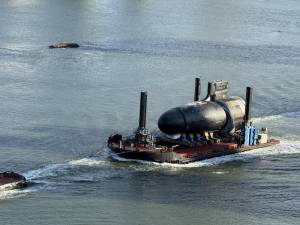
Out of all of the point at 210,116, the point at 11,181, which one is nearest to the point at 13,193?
the point at 11,181

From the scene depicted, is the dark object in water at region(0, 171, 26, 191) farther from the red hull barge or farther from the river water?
the red hull barge

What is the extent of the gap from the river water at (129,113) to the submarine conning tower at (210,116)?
1.88 m

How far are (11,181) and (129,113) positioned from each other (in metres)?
14.6

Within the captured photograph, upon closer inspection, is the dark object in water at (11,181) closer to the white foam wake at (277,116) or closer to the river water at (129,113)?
the river water at (129,113)

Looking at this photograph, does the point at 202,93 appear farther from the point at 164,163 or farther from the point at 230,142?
the point at 164,163

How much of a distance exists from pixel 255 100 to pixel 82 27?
1513 inches

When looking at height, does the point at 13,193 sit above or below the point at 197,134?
below

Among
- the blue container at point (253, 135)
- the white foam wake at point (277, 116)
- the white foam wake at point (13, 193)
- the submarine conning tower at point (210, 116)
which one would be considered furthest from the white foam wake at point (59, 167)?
the white foam wake at point (277, 116)

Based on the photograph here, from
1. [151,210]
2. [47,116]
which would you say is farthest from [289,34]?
[151,210]

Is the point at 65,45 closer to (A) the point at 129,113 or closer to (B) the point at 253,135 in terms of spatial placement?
(A) the point at 129,113

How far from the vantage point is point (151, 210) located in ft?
104

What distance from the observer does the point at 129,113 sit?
151 ft

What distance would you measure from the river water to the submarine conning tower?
1.88 m

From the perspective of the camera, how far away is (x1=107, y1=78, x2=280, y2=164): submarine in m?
37.2
